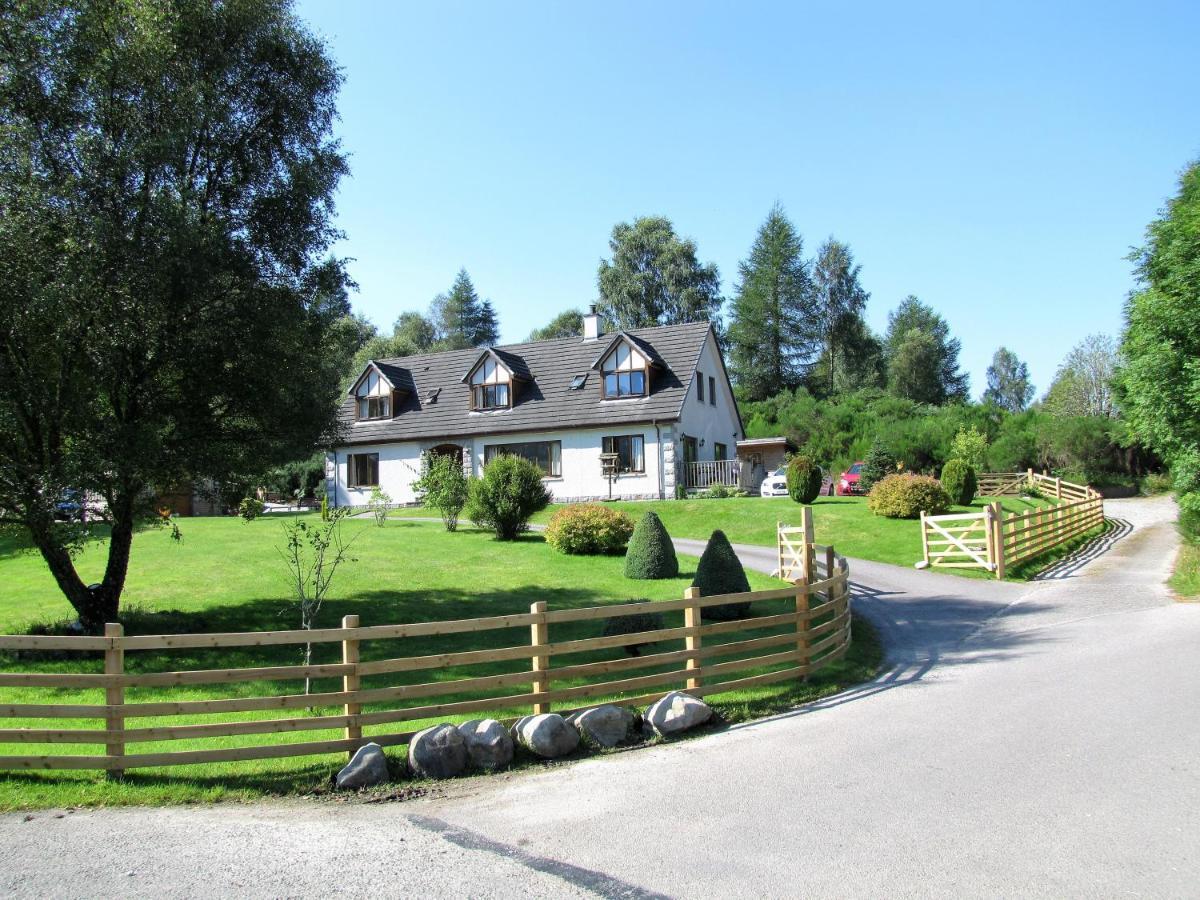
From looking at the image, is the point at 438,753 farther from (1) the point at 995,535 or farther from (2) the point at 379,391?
(2) the point at 379,391

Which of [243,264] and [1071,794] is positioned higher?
[243,264]

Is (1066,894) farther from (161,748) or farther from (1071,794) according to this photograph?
(161,748)

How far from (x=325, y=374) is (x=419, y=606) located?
15.2 ft

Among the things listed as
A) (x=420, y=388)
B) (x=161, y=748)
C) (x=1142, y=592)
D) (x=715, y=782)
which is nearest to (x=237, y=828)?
(x=161, y=748)

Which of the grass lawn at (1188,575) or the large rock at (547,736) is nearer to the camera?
the large rock at (547,736)

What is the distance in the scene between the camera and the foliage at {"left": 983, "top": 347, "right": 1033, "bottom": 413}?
115 meters

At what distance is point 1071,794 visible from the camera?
238 inches

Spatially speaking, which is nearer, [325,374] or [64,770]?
[64,770]

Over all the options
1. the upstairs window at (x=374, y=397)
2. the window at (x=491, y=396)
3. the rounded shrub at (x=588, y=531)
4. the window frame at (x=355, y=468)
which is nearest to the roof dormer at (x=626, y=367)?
the window at (x=491, y=396)

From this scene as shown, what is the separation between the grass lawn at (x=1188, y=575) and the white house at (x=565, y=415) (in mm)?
16661

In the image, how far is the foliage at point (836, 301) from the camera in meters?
68.2

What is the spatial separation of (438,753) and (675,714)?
248cm

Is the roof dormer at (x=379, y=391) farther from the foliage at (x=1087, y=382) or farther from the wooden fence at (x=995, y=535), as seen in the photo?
the foliage at (x=1087, y=382)

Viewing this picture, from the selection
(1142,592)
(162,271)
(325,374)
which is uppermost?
(162,271)
